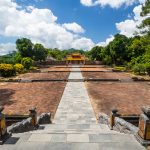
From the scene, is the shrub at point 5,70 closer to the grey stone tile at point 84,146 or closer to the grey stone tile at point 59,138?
the grey stone tile at point 59,138

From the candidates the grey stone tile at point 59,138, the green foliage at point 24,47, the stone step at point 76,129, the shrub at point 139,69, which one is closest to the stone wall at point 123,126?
the stone step at point 76,129

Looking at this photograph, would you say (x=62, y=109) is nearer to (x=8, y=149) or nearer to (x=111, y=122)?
(x=111, y=122)

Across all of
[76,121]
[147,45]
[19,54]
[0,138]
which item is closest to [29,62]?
[19,54]

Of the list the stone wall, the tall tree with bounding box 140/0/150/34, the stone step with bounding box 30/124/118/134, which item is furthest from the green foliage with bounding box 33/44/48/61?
the stone step with bounding box 30/124/118/134

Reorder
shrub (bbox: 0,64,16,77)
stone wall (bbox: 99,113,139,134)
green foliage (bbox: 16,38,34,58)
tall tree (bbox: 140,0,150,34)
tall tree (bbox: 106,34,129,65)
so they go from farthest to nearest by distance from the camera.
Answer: green foliage (bbox: 16,38,34,58)
tall tree (bbox: 106,34,129,65)
shrub (bbox: 0,64,16,77)
tall tree (bbox: 140,0,150,34)
stone wall (bbox: 99,113,139,134)

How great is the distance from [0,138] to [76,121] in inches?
213

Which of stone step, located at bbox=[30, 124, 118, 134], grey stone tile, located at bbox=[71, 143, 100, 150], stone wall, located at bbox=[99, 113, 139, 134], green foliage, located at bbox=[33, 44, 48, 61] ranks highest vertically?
green foliage, located at bbox=[33, 44, 48, 61]

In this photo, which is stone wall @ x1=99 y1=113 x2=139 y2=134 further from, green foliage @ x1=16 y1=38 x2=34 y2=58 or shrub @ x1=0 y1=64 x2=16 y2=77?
green foliage @ x1=16 y1=38 x2=34 y2=58

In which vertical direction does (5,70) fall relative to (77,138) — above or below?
above

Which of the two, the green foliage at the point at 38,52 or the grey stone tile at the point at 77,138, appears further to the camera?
the green foliage at the point at 38,52

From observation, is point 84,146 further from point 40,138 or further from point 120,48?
point 120,48

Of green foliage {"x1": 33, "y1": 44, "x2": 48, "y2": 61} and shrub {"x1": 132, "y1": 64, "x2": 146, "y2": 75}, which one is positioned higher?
green foliage {"x1": 33, "y1": 44, "x2": 48, "y2": 61}

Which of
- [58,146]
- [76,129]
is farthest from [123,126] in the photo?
[58,146]

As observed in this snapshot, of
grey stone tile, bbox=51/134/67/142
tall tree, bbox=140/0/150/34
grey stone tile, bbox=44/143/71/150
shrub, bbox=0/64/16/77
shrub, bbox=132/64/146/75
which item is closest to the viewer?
grey stone tile, bbox=44/143/71/150
